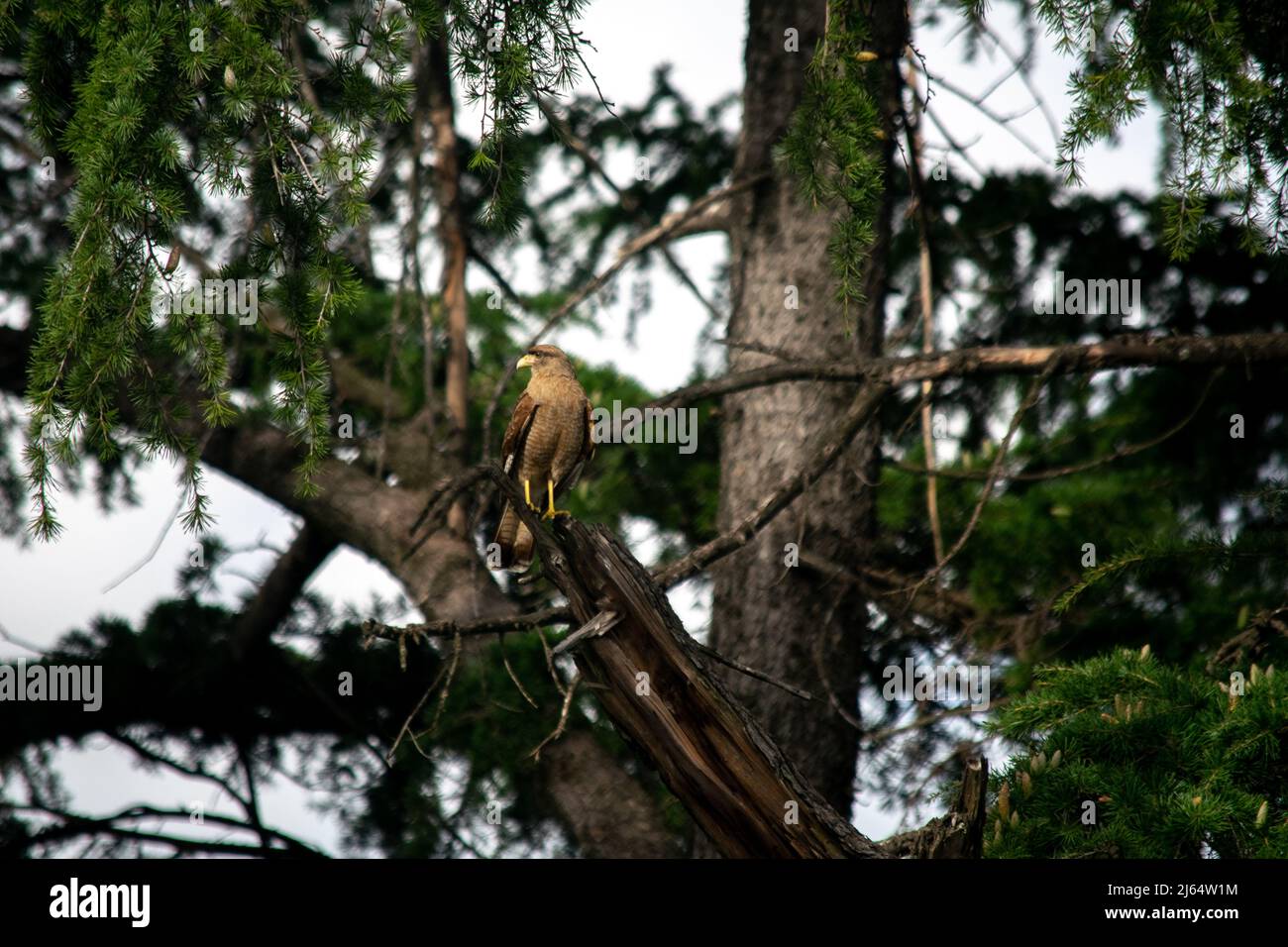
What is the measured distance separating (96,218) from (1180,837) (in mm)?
3417

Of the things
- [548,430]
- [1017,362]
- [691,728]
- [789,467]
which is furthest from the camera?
[789,467]

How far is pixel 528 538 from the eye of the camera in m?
5.33

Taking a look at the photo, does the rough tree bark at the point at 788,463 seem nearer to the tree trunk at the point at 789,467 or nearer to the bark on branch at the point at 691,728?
the tree trunk at the point at 789,467

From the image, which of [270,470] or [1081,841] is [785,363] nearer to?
[1081,841]

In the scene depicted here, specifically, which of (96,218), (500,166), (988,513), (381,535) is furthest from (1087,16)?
(381,535)

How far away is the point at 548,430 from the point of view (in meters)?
5.68

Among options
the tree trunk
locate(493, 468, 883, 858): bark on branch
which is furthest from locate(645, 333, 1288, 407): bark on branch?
locate(493, 468, 883, 858): bark on branch

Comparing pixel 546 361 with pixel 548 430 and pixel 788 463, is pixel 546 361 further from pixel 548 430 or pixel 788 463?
pixel 788 463

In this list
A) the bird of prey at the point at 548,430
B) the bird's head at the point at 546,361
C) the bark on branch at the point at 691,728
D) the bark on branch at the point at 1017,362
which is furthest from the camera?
the bird's head at the point at 546,361

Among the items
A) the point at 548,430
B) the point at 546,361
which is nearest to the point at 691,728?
the point at 548,430

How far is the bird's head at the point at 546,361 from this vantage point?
5.88m

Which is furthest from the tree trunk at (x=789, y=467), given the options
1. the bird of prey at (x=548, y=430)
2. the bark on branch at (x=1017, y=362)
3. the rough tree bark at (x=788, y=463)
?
the bird of prey at (x=548, y=430)

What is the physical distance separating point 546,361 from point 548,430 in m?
0.40

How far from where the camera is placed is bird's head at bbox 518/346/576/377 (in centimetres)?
588
